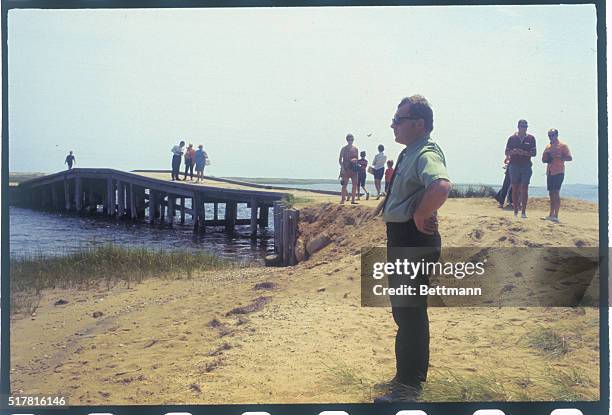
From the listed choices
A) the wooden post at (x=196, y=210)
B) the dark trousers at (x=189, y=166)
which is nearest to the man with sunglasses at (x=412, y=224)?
the dark trousers at (x=189, y=166)

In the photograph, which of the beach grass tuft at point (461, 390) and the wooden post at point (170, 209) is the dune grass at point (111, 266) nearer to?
the wooden post at point (170, 209)

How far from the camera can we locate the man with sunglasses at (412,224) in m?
4.02

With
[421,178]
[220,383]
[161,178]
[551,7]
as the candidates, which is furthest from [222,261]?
[551,7]

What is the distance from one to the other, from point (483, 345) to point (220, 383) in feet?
6.29

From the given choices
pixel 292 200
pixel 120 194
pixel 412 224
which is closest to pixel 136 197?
pixel 120 194

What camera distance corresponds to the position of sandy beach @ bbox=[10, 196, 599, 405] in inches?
164

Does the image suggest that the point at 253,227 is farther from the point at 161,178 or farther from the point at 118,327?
the point at 118,327

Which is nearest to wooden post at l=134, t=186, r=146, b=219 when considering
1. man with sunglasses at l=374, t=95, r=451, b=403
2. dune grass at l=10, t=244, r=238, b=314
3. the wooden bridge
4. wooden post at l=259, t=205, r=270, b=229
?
the wooden bridge

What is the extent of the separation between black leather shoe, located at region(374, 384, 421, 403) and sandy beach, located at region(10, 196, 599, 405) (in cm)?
6

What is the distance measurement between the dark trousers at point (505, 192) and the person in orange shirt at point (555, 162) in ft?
0.91

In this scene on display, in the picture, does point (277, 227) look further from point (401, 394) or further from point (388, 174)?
point (401, 394)

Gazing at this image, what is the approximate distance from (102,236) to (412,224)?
2440mm

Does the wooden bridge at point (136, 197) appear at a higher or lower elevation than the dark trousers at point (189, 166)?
lower

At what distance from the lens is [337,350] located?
14.3 ft
